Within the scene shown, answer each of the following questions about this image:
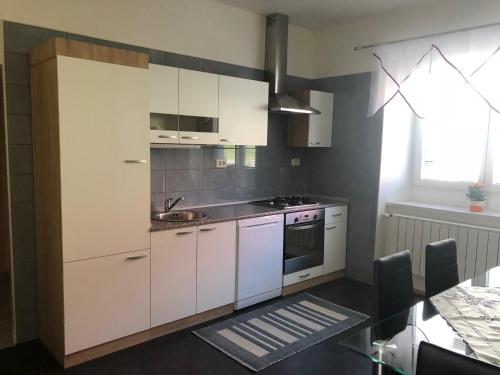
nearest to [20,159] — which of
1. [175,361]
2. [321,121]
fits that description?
[175,361]

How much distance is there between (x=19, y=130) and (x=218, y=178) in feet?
5.73

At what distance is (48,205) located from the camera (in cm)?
263

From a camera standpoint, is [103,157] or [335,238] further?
[335,238]

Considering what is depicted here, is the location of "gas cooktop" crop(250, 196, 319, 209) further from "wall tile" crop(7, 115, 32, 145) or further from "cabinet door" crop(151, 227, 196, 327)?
"wall tile" crop(7, 115, 32, 145)

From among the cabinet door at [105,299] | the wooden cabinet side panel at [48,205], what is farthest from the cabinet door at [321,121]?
the wooden cabinet side panel at [48,205]

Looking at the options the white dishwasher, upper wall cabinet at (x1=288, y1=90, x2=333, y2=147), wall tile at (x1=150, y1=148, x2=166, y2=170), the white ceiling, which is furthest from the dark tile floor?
the white ceiling

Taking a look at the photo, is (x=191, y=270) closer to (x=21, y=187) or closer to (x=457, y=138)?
(x=21, y=187)

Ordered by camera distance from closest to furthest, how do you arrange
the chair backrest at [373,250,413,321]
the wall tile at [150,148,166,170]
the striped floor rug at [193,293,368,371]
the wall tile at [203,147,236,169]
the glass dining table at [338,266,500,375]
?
the glass dining table at [338,266,500,375] < the chair backrest at [373,250,413,321] < the striped floor rug at [193,293,368,371] < the wall tile at [150,148,166,170] < the wall tile at [203,147,236,169]

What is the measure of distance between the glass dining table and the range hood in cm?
253

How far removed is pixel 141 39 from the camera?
324 cm

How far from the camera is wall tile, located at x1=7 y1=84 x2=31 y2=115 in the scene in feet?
8.80

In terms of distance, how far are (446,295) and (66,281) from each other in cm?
217

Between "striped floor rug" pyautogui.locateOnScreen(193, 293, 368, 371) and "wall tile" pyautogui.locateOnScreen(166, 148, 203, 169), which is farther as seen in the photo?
"wall tile" pyautogui.locateOnScreen(166, 148, 203, 169)

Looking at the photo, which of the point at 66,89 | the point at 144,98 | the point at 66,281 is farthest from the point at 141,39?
the point at 66,281
